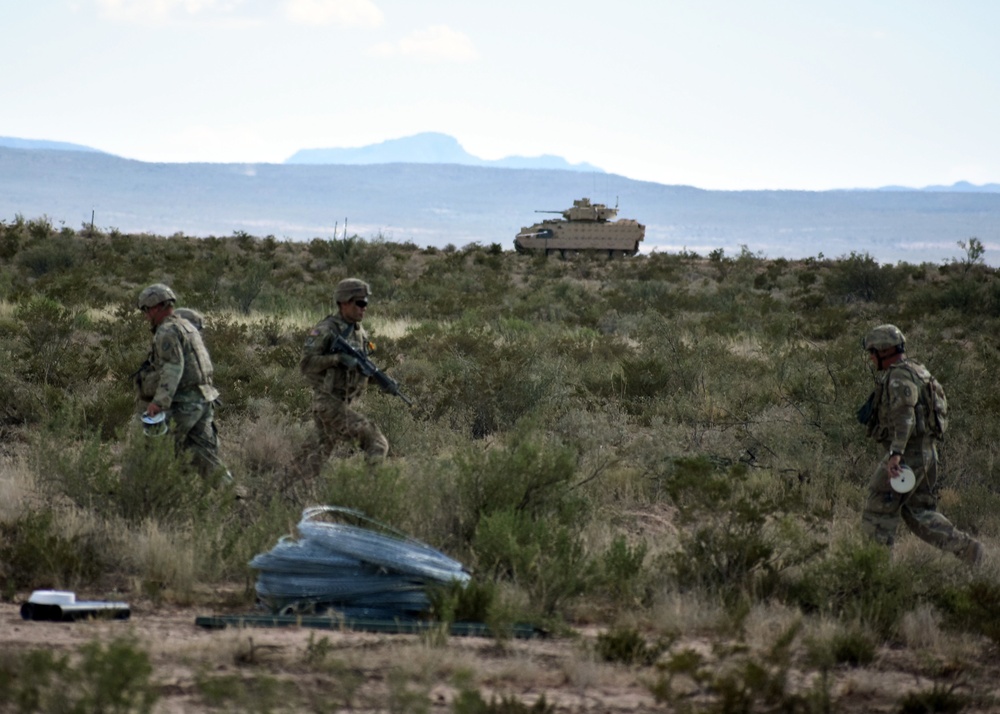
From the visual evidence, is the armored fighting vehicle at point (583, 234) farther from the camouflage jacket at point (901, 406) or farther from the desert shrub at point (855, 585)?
the desert shrub at point (855, 585)

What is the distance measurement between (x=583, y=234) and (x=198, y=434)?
38310 millimetres

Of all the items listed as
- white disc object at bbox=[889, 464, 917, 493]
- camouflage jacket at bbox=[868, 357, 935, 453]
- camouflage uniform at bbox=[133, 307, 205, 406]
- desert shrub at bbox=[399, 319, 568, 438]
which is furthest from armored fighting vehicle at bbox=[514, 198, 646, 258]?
white disc object at bbox=[889, 464, 917, 493]

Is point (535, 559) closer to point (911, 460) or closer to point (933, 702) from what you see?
point (933, 702)

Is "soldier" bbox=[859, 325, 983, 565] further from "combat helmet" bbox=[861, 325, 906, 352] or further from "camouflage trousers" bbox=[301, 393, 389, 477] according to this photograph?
"camouflage trousers" bbox=[301, 393, 389, 477]

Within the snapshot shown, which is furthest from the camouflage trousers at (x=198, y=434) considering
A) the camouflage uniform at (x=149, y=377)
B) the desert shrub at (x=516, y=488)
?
the desert shrub at (x=516, y=488)

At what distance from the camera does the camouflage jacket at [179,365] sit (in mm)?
7738

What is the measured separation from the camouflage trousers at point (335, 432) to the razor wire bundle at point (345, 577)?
6.61 ft

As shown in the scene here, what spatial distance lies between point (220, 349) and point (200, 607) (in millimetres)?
7629

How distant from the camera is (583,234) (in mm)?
45812

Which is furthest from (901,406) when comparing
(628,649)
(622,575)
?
(628,649)

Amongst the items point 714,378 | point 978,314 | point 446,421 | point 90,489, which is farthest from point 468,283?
point 90,489

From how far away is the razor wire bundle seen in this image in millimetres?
6176

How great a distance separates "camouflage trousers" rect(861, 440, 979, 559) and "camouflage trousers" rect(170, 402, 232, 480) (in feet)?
13.8

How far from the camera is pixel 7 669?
4.57 meters
